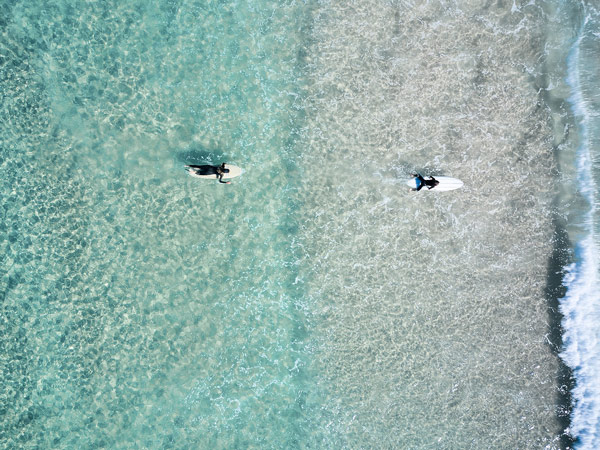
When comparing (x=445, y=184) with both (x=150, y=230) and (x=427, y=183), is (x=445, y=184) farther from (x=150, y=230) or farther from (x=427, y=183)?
(x=150, y=230)

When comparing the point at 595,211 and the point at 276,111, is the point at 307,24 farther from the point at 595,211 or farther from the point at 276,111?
the point at 595,211

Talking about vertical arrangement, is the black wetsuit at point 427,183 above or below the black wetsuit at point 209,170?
above

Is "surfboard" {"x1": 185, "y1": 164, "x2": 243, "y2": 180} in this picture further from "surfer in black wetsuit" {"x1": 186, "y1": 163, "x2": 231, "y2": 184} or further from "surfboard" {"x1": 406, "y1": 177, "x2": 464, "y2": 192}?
"surfboard" {"x1": 406, "y1": 177, "x2": 464, "y2": 192}

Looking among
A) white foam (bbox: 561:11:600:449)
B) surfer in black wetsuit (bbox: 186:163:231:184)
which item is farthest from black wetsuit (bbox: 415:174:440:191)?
surfer in black wetsuit (bbox: 186:163:231:184)

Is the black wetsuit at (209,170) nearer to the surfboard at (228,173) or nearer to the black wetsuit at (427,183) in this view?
the surfboard at (228,173)

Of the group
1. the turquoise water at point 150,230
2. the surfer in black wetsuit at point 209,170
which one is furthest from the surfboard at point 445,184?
the surfer in black wetsuit at point 209,170

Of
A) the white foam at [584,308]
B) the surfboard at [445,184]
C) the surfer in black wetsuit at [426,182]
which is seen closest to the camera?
the surfer in black wetsuit at [426,182]
